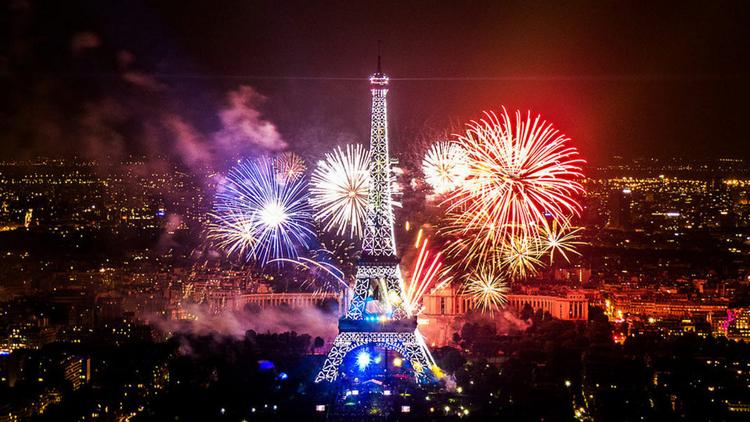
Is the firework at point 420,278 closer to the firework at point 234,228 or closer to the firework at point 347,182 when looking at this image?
the firework at point 347,182

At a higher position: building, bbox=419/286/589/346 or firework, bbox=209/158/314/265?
firework, bbox=209/158/314/265

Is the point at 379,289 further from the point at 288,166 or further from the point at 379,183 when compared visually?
the point at 288,166

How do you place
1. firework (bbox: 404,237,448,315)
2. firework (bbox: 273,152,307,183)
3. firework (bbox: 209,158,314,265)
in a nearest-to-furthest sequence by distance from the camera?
1. firework (bbox: 404,237,448,315)
2. firework (bbox: 209,158,314,265)
3. firework (bbox: 273,152,307,183)

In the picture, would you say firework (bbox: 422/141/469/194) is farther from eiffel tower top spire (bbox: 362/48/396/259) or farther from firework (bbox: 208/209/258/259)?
firework (bbox: 208/209/258/259)

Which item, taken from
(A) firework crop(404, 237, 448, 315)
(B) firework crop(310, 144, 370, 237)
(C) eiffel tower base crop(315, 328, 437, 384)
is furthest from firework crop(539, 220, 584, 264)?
(B) firework crop(310, 144, 370, 237)

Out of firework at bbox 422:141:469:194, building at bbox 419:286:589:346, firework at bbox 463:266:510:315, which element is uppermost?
firework at bbox 422:141:469:194

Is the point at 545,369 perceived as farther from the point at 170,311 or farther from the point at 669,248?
the point at 669,248
